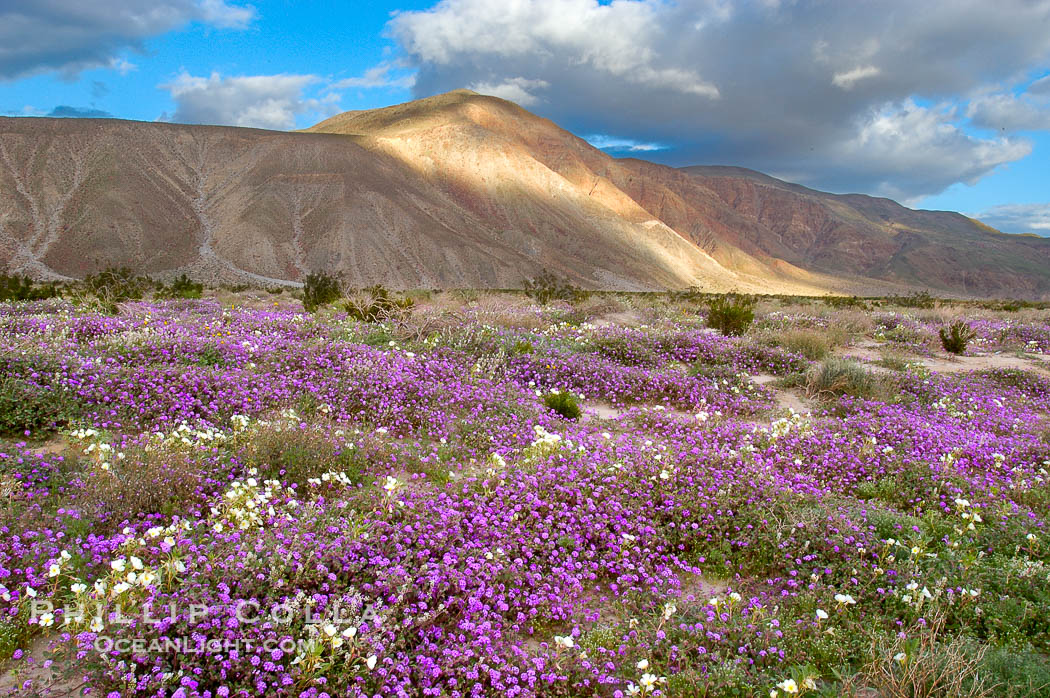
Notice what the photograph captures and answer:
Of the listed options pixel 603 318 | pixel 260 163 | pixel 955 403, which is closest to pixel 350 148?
pixel 260 163

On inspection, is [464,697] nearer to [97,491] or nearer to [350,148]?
[97,491]

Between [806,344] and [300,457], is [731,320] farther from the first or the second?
[300,457]

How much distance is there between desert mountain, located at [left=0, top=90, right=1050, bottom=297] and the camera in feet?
218

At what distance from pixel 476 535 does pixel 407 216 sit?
77875mm

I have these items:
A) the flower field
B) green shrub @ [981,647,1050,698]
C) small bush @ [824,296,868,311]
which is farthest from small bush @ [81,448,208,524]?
small bush @ [824,296,868,311]

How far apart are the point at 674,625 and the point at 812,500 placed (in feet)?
6.78

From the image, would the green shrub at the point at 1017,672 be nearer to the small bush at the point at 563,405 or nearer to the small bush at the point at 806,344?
the small bush at the point at 563,405

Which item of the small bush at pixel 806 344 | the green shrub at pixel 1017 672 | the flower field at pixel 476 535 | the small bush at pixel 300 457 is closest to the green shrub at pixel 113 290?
the flower field at pixel 476 535

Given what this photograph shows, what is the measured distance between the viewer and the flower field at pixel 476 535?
9.15 feet

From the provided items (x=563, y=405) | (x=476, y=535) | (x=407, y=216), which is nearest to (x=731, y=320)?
(x=563, y=405)

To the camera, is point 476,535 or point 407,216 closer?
point 476,535

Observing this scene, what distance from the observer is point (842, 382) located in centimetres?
916

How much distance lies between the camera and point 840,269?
131 metres

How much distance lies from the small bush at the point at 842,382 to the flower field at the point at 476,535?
820 mm
